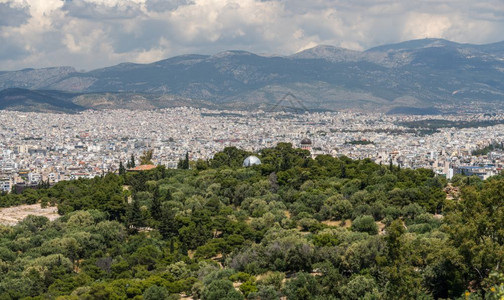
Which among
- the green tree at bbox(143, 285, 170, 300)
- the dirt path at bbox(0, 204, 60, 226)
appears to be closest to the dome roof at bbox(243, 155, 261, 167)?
the dirt path at bbox(0, 204, 60, 226)

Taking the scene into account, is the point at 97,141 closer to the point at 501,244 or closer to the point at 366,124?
the point at 366,124

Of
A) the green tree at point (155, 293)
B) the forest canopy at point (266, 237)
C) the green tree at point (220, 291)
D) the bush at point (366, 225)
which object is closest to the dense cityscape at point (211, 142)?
the forest canopy at point (266, 237)

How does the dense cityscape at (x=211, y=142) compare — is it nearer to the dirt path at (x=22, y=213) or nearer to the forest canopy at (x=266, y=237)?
the forest canopy at (x=266, y=237)

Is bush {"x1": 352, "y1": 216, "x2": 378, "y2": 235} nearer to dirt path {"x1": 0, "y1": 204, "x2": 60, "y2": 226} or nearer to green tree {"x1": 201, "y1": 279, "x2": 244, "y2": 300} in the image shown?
green tree {"x1": 201, "y1": 279, "x2": 244, "y2": 300}

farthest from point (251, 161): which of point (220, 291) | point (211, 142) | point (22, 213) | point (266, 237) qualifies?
point (211, 142)

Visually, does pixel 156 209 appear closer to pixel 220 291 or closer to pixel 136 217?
pixel 136 217
